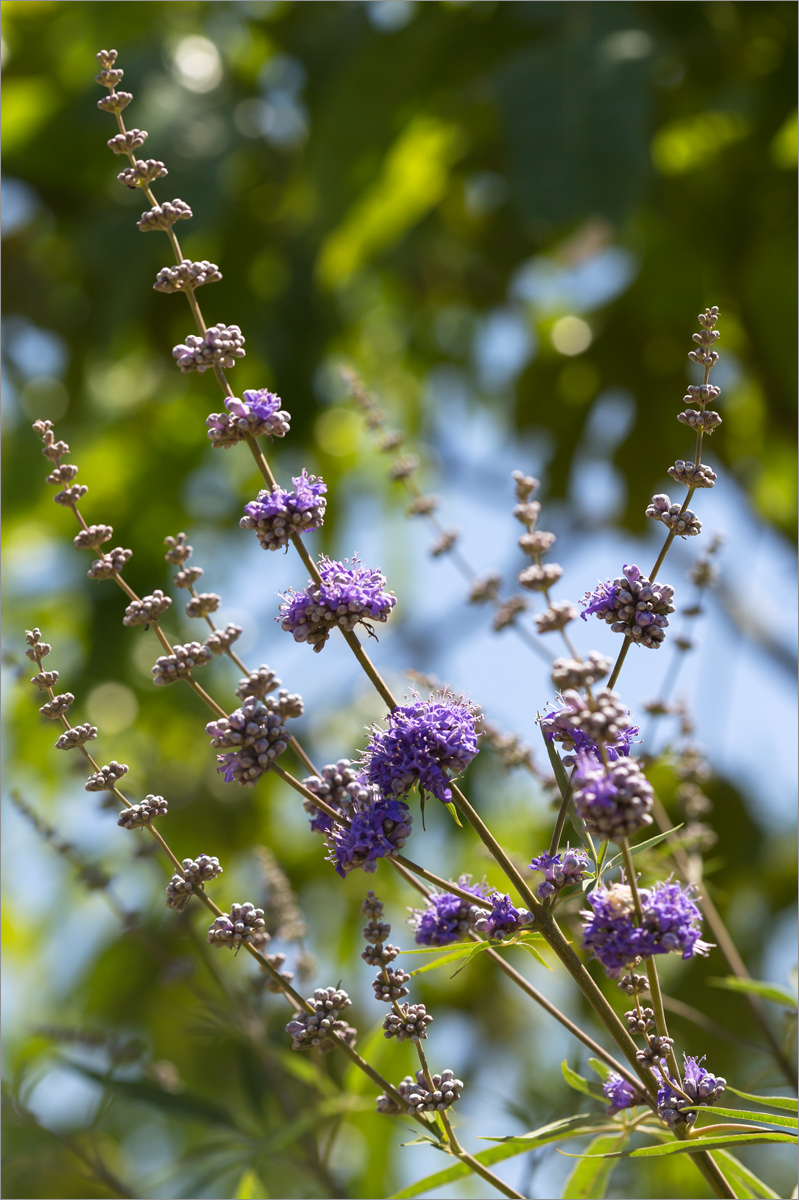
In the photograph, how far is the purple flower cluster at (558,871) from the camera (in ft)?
2.66

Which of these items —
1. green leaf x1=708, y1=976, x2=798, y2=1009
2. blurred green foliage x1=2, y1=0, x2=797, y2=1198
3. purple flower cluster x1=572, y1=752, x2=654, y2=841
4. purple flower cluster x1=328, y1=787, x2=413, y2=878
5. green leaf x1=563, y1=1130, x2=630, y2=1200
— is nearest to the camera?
purple flower cluster x1=572, y1=752, x2=654, y2=841

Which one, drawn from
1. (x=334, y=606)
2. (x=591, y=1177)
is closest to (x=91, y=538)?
(x=334, y=606)

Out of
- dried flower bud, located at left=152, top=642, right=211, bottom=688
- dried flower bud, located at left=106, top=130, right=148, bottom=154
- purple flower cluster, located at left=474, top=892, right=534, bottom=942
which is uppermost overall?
dried flower bud, located at left=106, top=130, right=148, bottom=154

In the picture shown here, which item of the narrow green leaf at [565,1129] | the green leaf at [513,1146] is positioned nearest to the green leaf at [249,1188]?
the green leaf at [513,1146]

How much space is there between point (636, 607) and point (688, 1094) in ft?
1.37

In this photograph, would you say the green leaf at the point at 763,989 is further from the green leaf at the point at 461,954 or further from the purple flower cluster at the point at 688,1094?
the green leaf at the point at 461,954

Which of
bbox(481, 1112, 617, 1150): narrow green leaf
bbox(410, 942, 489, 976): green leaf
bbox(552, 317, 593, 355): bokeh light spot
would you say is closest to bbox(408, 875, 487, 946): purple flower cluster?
bbox(410, 942, 489, 976): green leaf

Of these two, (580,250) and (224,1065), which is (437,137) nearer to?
(580,250)

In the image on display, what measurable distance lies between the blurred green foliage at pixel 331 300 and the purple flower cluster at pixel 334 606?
1.00 m

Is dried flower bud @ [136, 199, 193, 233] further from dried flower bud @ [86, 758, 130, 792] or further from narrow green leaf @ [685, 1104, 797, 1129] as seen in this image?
narrow green leaf @ [685, 1104, 797, 1129]

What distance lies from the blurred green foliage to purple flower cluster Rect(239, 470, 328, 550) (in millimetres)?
1067

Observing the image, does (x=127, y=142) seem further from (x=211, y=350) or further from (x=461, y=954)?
(x=461, y=954)

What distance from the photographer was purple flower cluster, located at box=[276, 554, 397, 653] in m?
0.81

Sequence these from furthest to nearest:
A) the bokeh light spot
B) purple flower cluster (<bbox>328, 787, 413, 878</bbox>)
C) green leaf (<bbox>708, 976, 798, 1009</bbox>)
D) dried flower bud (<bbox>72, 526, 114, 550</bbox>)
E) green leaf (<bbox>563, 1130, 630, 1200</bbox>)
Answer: the bokeh light spot
green leaf (<bbox>708, 976, 798, 1009</bbox>)
green leaf (<bbox>563, 1130, 630, 1200</bbox>)
dried flower bud (<bbox>72, 526, 114, 550</bbox>)
purple flower cluster (<bbox>328, 787, 413, 878</bbox>)
